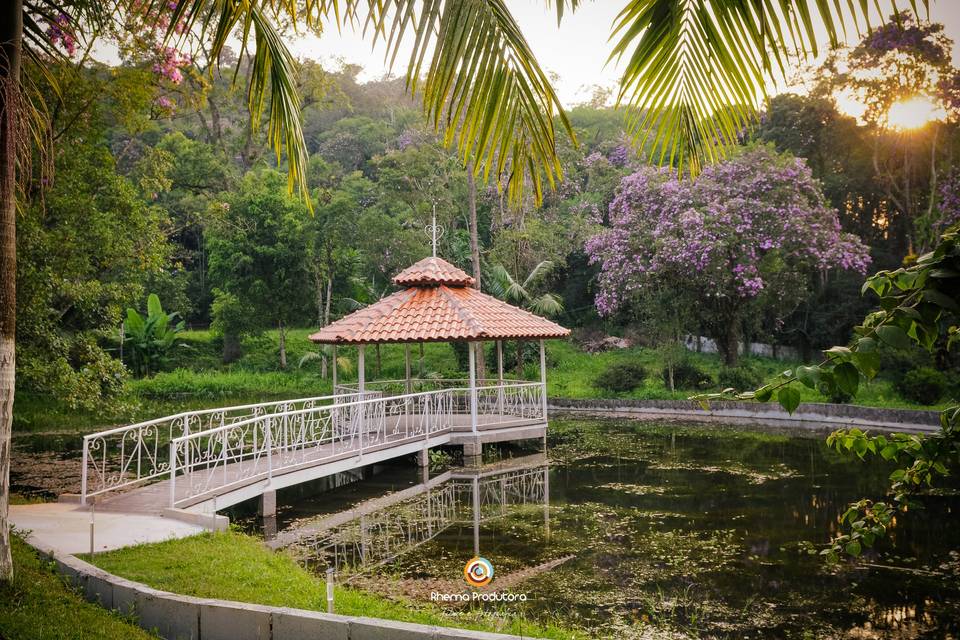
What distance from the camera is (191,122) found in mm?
38438

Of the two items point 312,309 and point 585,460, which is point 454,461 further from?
point 312,309

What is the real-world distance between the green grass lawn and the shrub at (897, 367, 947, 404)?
18.2 meters

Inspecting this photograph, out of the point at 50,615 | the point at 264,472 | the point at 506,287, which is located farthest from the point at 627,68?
the point at 506,287

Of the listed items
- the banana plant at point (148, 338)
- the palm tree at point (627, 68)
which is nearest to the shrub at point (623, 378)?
the banana plant at point (148, 338)

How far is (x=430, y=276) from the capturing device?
Result: 15.9 meters

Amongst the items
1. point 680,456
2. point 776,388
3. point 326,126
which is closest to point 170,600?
point 776,388

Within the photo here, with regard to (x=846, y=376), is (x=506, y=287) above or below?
above

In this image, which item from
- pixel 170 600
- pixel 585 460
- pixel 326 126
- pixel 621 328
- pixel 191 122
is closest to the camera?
pixel 170 600

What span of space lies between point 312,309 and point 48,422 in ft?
35.7

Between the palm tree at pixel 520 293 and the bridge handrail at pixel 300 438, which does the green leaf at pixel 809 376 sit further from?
the palm tree at pixel 520 293

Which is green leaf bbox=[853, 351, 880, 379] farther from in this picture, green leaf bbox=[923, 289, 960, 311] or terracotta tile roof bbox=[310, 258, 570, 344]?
terracotta tile roof bbox=[310, 258, 570, 344]

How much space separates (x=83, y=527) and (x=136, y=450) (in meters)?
3.48

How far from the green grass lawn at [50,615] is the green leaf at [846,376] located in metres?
4.83

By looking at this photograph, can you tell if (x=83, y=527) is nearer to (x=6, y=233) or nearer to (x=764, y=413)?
(x=6, y=233)
